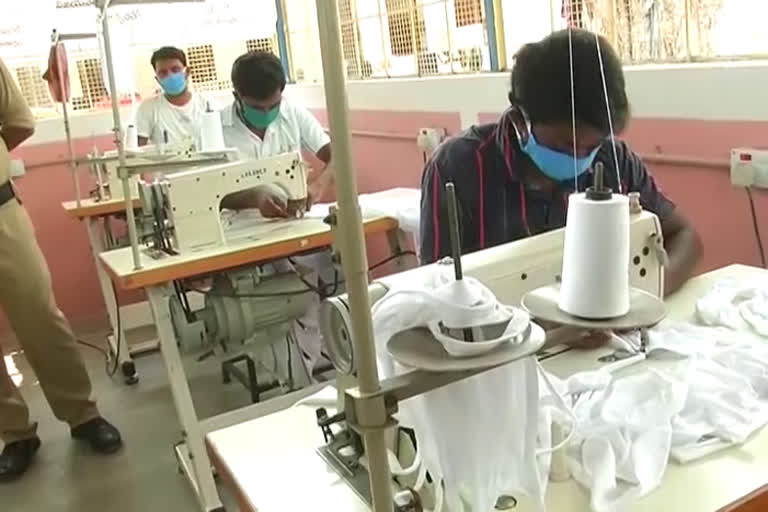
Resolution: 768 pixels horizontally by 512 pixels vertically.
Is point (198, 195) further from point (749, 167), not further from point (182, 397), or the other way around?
point (749, 167)

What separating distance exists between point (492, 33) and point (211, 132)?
3.49 ft

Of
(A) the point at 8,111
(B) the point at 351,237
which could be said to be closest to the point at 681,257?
(B) the point at 351,237

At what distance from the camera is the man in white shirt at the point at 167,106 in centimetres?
399

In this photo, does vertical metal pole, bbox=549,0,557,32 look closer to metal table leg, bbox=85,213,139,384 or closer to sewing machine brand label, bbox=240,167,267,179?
sewing machine brand label, bbox=240,167,267,179

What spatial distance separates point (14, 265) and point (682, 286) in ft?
6.73

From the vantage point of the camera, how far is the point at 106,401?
3.39 m

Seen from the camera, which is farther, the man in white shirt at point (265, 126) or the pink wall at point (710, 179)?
the man in white shirt at point (265, 126)

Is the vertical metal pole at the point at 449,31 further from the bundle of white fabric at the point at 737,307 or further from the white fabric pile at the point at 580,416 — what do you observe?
the white fabric pile at the point at 580,416

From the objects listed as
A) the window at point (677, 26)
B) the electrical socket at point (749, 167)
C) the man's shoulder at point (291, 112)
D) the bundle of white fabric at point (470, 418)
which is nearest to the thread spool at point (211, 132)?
the man's shoulder at point (291, 112)

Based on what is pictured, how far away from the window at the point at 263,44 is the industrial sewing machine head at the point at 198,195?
7.97 ft

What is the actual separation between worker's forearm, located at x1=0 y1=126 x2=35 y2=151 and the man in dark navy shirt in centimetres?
169

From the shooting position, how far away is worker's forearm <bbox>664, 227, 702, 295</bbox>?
1.59 metres

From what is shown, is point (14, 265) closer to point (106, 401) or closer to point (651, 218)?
point (106, 401)

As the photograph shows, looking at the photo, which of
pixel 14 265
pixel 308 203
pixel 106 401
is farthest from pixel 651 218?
pixel 106 401
